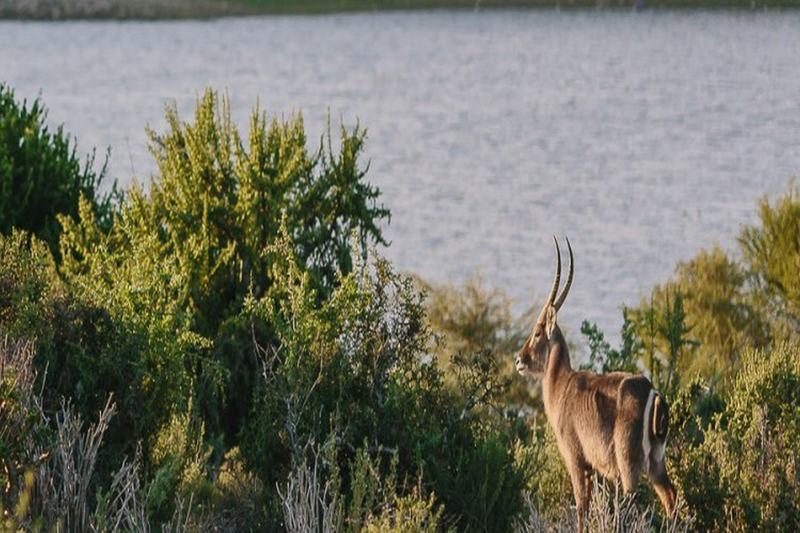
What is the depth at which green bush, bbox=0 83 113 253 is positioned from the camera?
14.2 m

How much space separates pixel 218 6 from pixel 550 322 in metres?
78.7

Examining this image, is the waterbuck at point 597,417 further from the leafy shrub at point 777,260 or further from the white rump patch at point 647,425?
the leafy shrub at point 777,260

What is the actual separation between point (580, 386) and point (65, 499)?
8.31ft

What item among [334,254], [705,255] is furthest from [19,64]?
[334,254]

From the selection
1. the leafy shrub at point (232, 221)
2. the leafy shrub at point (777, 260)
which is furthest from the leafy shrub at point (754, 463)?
the leafy shrub at point (777, 260)

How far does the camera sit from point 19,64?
69.3 m

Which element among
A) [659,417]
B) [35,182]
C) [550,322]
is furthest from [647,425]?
[35,182]

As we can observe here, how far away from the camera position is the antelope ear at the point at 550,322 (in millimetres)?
8180

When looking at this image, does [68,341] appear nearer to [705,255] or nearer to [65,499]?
[65,499]

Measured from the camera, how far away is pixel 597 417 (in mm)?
7586

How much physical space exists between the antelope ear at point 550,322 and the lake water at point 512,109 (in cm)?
1778

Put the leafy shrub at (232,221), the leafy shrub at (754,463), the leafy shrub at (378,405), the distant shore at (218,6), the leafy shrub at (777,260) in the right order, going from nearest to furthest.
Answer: the leafy shrub at (754,463), the leafy shrub at (378,405), the leafy shrub at (232,221), the leafy shrub at (777,260), the distant shore at (218,6)

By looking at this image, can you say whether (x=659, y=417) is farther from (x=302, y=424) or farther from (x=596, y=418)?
(x=302, y=424)

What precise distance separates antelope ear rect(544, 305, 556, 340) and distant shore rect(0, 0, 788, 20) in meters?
73.6
